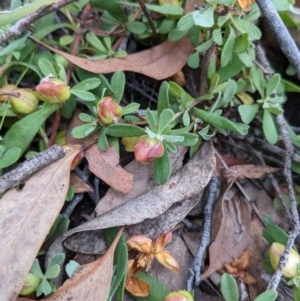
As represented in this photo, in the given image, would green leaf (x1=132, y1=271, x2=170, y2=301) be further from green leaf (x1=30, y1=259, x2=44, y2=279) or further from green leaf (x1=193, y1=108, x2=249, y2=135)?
green leaf (x1=193, y1=108, x2=249, y2=135)

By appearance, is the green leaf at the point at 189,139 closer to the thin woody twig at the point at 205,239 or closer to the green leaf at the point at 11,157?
the thin woody twig at the point at 205,239

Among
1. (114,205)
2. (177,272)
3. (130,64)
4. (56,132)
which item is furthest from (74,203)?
(130,64)

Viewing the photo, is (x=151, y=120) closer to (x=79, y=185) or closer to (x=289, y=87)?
(x=79, y=185)

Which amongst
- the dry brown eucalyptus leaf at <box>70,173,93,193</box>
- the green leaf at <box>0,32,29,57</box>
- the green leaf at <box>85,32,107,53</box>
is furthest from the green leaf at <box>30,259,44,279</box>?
the green leaf at <box>85,32,107,53</box>

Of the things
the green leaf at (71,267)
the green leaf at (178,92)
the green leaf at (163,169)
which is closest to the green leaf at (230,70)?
the green leaf at (178,92)

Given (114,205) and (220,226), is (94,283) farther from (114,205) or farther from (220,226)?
(220,226)
